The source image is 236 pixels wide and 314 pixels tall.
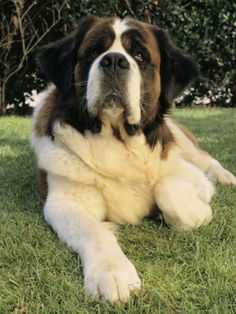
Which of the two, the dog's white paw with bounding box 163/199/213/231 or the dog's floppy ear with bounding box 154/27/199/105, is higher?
the dog's floppy ear with bounding box 154/27/199/105

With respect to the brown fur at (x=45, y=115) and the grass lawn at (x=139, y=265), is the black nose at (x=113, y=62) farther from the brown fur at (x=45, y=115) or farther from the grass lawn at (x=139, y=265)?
the grass lawn at (x=139, y=265)

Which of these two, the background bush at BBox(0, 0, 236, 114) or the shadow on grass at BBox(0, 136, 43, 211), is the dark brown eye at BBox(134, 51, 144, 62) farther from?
the background bush at BBox(0, 0, 236, 114)

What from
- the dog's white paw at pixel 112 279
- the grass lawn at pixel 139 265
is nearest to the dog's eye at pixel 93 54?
the grass lawn at pixel 139 265

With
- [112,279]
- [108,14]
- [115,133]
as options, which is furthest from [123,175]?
[108,14]

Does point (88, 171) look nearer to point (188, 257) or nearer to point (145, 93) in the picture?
point (145, 93)

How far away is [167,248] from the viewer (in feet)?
6.05

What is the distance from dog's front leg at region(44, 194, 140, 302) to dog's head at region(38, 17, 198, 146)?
40cm

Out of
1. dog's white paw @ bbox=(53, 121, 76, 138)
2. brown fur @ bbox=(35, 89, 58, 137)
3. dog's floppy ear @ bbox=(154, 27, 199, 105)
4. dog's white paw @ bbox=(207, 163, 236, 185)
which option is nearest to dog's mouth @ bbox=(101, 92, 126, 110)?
dog's white paw @ bbox=(53, 121, 76, 138)

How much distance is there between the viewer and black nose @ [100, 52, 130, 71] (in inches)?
80.7

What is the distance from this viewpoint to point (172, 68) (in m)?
2.38

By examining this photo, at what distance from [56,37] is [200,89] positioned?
104 inches

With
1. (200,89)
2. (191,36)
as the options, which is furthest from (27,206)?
(200,89)

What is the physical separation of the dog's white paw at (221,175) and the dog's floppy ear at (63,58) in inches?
44.0

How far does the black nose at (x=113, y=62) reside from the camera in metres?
2.05
